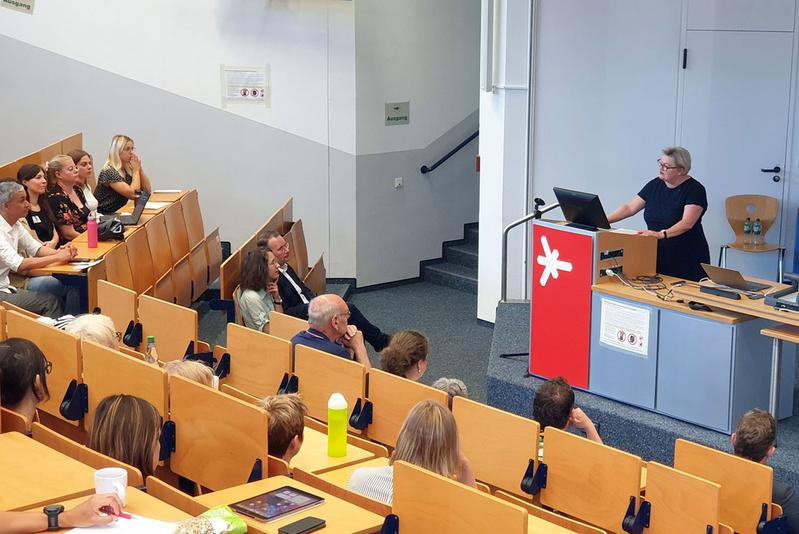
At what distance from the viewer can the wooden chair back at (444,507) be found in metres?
3.01

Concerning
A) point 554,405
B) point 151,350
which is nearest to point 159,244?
point 151,350

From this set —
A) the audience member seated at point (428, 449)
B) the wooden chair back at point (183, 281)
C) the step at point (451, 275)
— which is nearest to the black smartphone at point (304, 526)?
the audience member seated at point (428, 449)

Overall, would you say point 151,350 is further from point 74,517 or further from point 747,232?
point 747,232

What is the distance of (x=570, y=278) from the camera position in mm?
6000

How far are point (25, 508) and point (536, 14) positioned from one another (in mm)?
5852

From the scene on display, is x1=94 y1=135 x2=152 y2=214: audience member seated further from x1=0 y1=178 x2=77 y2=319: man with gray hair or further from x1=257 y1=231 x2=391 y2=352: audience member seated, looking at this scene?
x1=257 y1=231 x2=391 y2=352: audience member seated

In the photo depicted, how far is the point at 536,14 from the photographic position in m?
7.85

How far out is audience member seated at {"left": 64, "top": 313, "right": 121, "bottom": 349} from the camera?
4974 mm

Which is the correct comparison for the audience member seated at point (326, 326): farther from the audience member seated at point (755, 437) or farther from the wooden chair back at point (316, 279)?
the wooden chair back at point (316, 279)

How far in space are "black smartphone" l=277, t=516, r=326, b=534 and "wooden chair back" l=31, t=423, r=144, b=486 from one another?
65 centimetres

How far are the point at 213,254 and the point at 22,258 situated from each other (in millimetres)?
2160

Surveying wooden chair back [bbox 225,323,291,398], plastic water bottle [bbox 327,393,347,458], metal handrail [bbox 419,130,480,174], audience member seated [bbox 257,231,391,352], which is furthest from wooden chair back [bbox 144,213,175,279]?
plastic water bottle [bbox 327,393,347,458]

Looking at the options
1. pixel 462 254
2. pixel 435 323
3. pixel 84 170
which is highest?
pixel 84 170

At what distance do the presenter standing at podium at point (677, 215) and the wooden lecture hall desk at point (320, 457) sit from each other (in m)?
2.75
